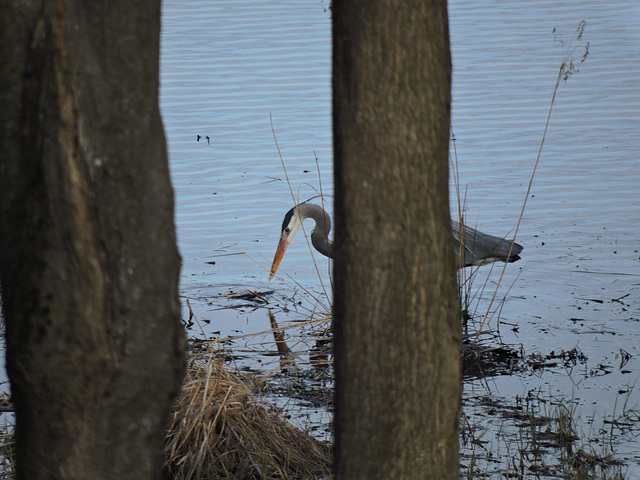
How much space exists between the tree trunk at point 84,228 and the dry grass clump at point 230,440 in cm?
189

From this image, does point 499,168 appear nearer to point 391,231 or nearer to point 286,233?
point 286,233

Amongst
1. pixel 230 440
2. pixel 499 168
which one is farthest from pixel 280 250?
pixel 230 440

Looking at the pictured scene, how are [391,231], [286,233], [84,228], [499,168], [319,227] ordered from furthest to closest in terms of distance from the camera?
1. [499,168]
2. [319,227]
3. [286,233]
4. [391,231]
5. [84,228]

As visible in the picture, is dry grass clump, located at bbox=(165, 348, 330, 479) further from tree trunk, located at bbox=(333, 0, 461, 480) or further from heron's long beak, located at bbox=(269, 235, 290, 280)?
heron's long beak, located at bbox=(269, 235, 290, 280)

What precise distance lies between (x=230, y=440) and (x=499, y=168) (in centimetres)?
638

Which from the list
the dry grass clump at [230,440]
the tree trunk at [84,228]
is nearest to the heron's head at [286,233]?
the dry grass clump at [230,440]

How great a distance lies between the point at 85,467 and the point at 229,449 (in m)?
2.04

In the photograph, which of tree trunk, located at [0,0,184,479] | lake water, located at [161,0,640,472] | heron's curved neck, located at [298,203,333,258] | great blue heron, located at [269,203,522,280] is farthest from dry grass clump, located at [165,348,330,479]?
heron's curved neck, located at [298,203,333,258]

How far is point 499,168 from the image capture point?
34.0ft

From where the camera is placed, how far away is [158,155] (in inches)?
93.7

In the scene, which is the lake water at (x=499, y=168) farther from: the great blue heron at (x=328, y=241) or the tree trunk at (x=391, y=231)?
the tree trunk at (x=391, y=231)

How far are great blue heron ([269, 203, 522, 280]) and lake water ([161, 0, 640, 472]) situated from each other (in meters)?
0.15

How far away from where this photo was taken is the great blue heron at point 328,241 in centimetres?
761

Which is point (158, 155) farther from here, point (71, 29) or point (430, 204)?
point (430, 204)
